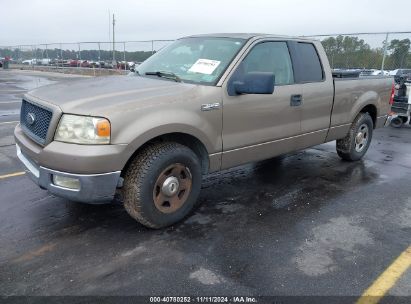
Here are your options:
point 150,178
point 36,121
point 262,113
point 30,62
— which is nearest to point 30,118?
point 36,121

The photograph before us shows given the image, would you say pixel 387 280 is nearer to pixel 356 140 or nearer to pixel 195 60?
pixel 195 60

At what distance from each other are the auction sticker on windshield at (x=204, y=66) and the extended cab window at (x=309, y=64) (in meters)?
1.29

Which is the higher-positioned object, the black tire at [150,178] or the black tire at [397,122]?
the black tire at [150,178]

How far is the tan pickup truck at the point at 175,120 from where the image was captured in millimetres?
3199

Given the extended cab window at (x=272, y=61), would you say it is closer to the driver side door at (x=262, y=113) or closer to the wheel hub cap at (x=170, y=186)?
the driver side door at (x=262, y=113)

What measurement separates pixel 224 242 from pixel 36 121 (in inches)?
80.3

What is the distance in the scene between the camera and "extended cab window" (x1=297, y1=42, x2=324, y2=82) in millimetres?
4934

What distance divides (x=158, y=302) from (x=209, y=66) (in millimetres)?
2418

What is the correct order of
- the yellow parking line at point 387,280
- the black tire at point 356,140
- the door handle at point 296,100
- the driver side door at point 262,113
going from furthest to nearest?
the black tire at point 356,140, the door handle at point 296,100, the driver side door at point 262,113, the yellow parking line at point 387,280

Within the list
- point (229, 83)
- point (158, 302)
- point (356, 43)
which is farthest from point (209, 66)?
point (356, 43)

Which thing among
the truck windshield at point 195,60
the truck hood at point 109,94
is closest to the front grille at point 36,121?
the truck hood at point 109,94

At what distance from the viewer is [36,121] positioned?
358cm

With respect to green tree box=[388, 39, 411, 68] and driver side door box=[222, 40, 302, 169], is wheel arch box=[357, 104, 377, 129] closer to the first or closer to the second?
driver side door box=[222, 40, 302, 169]

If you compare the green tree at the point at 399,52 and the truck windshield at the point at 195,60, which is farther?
the green tree at the point at 399,52
